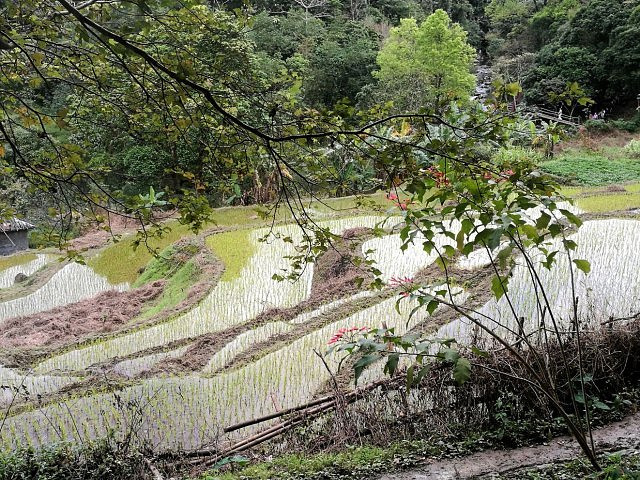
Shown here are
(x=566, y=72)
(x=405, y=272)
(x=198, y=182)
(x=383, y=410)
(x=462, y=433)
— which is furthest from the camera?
(x=566, y=72)

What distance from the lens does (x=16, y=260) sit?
1261cm

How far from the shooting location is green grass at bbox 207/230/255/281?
8.54 metres

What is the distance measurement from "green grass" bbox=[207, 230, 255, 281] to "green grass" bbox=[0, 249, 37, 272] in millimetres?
5087

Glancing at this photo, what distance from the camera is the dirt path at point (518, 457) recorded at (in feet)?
9.25

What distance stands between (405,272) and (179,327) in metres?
3.13

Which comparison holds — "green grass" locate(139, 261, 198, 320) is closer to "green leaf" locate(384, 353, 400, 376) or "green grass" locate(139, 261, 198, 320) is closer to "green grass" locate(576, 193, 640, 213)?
"green leaf" locate(384, 353, 400, 376)

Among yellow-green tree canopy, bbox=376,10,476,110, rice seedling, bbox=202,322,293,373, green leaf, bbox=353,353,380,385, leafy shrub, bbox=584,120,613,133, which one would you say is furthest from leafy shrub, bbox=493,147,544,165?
green leaf, bbox=353,353,380,385

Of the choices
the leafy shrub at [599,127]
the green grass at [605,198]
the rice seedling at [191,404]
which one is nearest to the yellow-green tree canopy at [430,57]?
the leafy shrub at [599,127]

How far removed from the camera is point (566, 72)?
66.3 ft

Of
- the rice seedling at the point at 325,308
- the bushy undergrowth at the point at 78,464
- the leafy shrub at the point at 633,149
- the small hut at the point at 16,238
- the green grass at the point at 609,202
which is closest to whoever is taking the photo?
the bushy undergrowth at the point at 78,464

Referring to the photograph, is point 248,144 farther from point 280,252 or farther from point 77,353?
point 280,252

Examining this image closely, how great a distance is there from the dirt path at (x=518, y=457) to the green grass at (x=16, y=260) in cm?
1182

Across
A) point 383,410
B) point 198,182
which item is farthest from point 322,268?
point 198,182

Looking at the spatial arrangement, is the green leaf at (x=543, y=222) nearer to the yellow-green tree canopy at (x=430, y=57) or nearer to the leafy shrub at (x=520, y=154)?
the leafy shrub at (x=520, y=154)
